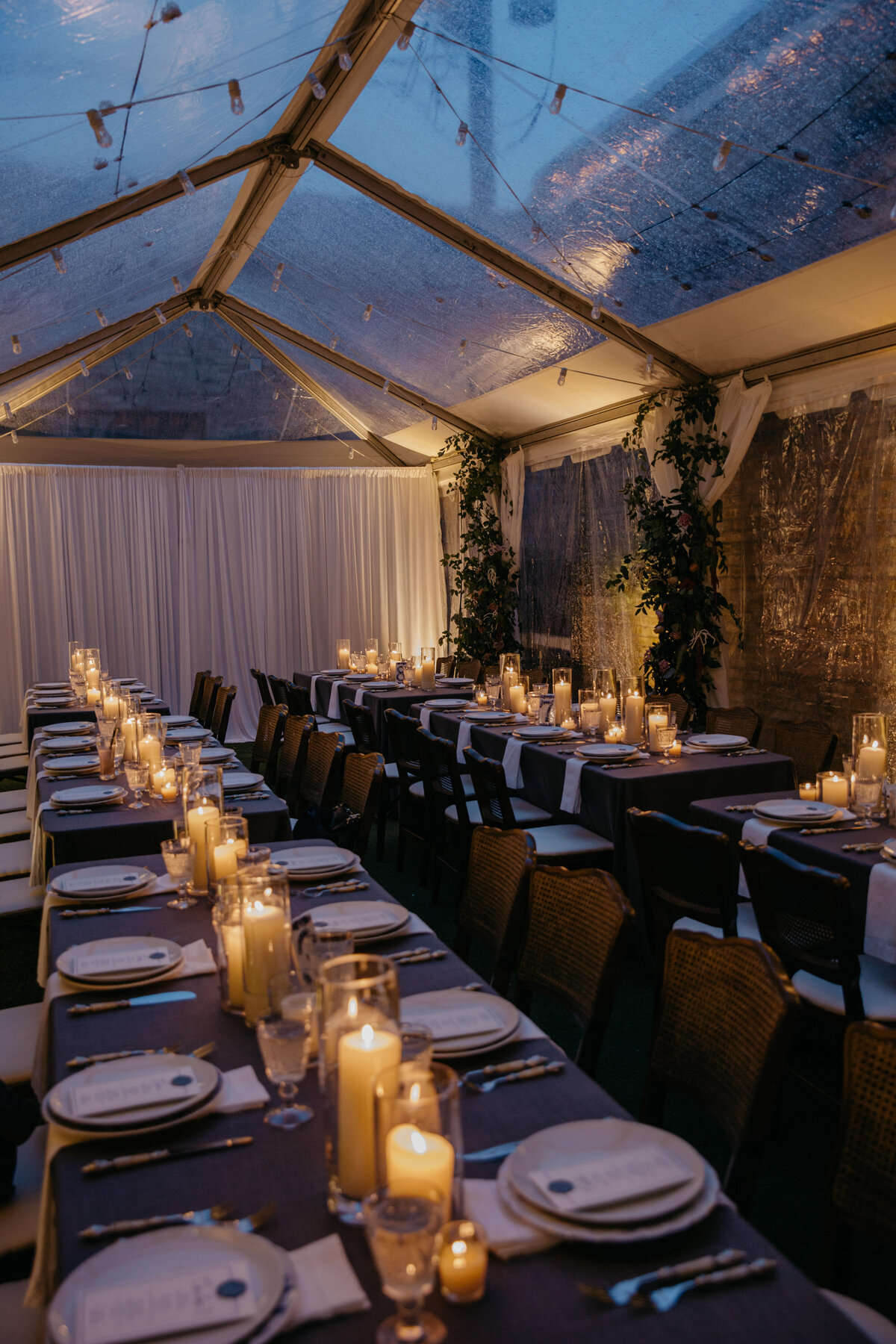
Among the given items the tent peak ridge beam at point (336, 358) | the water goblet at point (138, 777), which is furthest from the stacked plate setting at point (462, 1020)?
the tent peak ridge beam at point (336, 358)

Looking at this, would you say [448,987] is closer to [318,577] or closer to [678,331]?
[678,331]

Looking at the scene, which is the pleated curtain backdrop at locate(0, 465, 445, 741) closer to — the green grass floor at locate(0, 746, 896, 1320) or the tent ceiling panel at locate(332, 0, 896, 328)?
the tent ceiling panel at locate(332, 0, 896, 328)

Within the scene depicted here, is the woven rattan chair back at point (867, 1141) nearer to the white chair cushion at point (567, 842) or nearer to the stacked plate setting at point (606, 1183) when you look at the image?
the stacked plate setting at point (606, 1183)

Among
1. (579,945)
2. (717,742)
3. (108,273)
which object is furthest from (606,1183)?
(108,273)

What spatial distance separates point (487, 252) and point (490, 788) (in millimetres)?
3869

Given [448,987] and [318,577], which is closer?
[448,987]

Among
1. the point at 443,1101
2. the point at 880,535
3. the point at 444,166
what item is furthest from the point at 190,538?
the point at 443,1101

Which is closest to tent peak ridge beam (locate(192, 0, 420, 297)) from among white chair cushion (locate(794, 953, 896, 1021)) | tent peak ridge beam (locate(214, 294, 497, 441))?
tent peak ridge beam (locate(214, 294, 497, 441))

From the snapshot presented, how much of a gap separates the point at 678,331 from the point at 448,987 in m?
5.56

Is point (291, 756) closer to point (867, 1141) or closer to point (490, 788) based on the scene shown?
point (490, 788)

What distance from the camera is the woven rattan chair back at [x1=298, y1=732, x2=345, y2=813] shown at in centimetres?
450

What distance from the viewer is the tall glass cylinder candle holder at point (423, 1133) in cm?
112

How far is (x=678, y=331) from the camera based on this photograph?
6.55m

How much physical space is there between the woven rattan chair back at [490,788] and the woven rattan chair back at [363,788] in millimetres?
497
